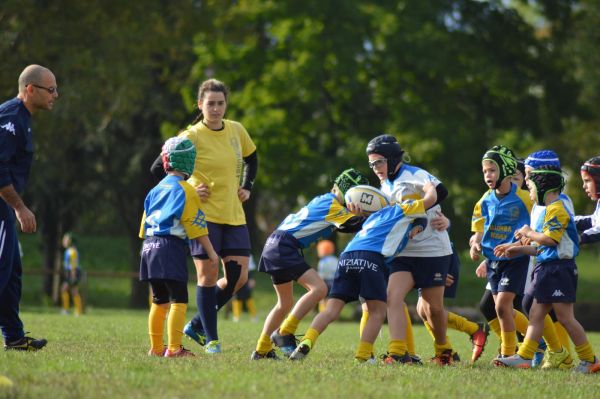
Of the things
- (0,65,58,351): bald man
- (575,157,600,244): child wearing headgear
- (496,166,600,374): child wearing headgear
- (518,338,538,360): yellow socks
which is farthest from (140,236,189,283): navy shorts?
(575,157,600,244): child wearing headgear

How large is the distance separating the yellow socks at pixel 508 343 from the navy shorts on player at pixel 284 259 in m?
2.09

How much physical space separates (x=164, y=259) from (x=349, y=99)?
25481mm

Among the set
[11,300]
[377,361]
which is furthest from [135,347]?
[377,361]

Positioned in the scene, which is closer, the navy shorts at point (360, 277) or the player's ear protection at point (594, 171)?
the navy shorts at point (360, 277)

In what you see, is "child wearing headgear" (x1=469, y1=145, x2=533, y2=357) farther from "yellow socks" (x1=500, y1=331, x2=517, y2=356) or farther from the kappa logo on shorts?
the kappa logo on shorts

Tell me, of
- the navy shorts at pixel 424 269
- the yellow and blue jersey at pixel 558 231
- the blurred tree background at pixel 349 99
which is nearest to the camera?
the yellow and blue jersey at pixel 558 231

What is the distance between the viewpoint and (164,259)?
8992mm

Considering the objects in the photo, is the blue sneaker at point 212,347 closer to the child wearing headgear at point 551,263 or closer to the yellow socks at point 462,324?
the yellow socks at point 462,324

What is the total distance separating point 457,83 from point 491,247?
2450cm

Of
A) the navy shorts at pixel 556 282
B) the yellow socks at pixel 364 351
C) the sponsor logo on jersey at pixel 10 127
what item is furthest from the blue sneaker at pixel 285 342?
the sponsor logo on jersey at pixel 10 127

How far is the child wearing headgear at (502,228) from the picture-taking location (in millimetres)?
10086

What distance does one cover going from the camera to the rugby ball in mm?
9321

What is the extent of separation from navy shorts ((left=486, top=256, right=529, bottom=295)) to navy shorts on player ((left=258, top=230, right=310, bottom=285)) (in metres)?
1.95

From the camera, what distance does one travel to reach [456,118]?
3362 centimetres
